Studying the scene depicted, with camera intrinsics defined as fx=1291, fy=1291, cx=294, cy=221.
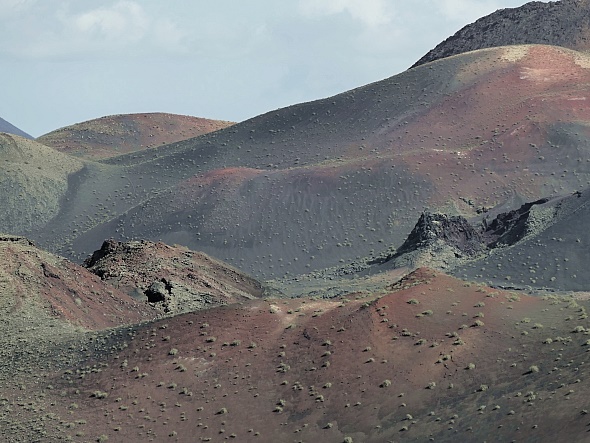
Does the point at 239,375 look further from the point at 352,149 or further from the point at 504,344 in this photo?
the point at 352,149

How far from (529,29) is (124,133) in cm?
4850

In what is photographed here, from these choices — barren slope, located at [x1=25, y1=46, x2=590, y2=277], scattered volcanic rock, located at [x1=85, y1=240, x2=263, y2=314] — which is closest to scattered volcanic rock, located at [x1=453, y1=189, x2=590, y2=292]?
scattered volcanic rock, located at [x1=85, y1=240, x2=263, y2=314]

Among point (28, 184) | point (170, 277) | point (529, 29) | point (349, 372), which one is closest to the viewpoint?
point (349, 372)

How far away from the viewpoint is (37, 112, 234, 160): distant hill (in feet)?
481

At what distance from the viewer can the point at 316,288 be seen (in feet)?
259

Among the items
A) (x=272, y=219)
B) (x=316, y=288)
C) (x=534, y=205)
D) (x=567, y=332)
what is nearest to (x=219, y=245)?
(x=272, y=219)

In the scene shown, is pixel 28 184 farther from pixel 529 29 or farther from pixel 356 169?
pixel 529 29

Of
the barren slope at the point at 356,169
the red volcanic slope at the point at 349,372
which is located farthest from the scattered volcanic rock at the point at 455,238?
the red volcanic slope at the point at 349,372

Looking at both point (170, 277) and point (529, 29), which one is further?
point (529, 29)

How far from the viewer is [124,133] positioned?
152750 mm

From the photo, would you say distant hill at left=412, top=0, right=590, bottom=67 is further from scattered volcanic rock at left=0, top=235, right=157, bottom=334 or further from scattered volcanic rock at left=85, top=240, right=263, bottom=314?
scattered volcanic rock at left=0, top=235, right=157, bottom=334

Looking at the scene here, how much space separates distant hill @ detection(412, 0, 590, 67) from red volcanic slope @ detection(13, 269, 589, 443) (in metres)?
86.9

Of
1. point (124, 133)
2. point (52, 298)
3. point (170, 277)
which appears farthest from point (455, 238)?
point (124, 133)

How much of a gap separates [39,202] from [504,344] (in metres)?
69.1
